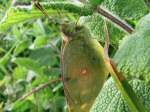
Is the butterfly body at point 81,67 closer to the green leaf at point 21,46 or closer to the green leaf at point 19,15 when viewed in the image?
the green leaf at point 19,15

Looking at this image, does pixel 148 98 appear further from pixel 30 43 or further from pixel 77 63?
pixel 30 43

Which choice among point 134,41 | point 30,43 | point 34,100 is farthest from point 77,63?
point 30,43

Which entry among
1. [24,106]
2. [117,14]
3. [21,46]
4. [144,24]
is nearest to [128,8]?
[117,14]

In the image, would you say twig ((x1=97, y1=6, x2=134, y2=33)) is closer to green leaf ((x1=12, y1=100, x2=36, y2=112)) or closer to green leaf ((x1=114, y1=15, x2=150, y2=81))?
green leaf ((x1=114, y1=15, x2=150, y2=81))

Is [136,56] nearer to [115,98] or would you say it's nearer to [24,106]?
[115,98]

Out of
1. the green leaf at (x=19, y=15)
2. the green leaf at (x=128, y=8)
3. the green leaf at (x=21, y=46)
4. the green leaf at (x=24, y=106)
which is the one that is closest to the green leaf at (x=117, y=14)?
the green leaf at (x=128, y=8)
